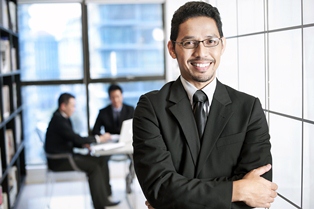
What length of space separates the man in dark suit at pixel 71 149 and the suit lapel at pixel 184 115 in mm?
3314

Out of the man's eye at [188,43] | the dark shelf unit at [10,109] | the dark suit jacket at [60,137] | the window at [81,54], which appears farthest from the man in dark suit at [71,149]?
the man's eye at [188,43]

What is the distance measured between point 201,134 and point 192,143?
0.21 feet

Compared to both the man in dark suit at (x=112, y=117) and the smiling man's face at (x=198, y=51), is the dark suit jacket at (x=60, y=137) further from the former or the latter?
the smiling man's face at (x=198, y=51)

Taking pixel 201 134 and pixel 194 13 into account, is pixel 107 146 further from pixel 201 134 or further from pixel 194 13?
pixel 194 13

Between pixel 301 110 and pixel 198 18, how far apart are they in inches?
25.4

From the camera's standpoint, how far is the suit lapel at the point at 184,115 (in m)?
1.70

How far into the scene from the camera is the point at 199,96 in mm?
1759

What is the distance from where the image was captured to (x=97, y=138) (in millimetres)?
5035

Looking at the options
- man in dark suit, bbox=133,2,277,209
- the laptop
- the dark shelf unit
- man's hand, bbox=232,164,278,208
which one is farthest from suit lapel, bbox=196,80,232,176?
the dark shelf unit

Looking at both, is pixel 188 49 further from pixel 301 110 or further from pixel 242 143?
pixel 301 110

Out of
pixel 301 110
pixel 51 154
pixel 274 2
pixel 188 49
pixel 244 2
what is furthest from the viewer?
pixel 51 154

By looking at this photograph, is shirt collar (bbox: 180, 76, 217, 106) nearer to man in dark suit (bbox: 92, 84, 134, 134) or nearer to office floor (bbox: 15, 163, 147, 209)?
office floor (bbox: 15, 163, 147, 209)

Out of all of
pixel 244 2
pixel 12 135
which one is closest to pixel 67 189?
pixel 12 135

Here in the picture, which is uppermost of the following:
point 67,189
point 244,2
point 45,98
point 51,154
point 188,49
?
point 244,2
